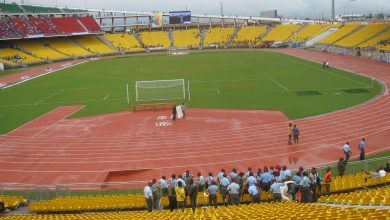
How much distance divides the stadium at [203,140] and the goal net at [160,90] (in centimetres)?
19

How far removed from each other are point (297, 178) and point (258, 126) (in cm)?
1328

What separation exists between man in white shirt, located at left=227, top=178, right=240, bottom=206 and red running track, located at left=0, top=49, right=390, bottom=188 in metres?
6.49

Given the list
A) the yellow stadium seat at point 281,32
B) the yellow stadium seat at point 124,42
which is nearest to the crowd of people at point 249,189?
the yellow stadium seat at point 124,42

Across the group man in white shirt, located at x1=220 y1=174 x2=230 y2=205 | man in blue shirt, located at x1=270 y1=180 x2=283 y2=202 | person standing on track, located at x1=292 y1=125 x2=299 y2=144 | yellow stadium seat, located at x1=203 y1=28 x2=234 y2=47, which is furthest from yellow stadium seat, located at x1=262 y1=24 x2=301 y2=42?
man in blue shirt, located at x1=270 y1=180 x2=283 y2=202

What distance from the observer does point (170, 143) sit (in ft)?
75.9

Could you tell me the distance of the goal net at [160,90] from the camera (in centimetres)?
3622

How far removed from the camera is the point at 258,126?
2553 cm

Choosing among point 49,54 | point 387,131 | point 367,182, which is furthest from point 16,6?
point 367,182

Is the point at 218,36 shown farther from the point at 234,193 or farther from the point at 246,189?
the point at 234,193

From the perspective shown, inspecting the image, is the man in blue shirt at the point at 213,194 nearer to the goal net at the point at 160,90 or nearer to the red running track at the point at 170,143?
the red running track at the point at 170,143

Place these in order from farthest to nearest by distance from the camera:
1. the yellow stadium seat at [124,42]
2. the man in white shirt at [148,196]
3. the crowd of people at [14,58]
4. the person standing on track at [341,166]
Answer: the yellow stadium seat at [124,42], the crowd of people at [14,58], the person standing on track at [341,166], the man in white shirt at [148,196]

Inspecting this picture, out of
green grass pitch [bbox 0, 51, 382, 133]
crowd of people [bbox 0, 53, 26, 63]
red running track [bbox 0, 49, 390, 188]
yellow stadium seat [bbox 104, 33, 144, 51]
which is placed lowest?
red running track [bbox 0, 49, 390, 188]

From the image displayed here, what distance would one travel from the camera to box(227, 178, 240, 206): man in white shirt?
12227 millimetres

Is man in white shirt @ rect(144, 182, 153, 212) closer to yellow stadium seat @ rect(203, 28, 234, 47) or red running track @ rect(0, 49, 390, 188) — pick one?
red running track @ rect(0, 49, 390, 188)
